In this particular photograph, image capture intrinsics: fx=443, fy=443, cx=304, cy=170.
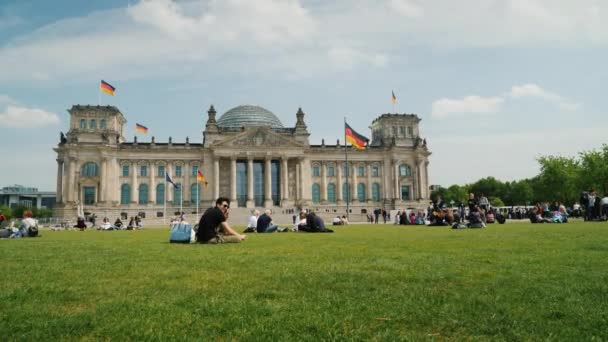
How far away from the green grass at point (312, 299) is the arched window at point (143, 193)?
2706 inches

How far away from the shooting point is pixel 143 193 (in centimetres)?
7488

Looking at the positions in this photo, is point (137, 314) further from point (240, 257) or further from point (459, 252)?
point (459, 252)

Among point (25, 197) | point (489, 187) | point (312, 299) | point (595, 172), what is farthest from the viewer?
point (25, 197)

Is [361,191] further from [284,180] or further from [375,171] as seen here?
[284,180]

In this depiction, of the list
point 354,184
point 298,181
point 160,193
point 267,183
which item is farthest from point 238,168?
point 354,184

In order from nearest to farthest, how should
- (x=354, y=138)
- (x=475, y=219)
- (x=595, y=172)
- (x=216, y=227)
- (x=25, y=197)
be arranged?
(x=216, y=227), (x=475, y=219), (x=354, y=138), (x=595, y=172), (x=25, y=197)

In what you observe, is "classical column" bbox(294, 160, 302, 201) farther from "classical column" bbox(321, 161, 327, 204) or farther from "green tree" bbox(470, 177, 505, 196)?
"green tree" bbox(470, 177, 505, 196)

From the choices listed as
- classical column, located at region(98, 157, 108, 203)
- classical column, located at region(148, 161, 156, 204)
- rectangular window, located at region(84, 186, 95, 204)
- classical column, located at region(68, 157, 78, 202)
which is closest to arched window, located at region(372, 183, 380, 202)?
classical column, located at region(148, 161, 156, 204)

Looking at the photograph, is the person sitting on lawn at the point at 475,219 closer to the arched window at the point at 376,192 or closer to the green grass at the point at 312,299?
the green grass at the point at 312,299

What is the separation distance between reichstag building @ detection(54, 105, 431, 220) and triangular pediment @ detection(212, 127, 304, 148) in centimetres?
17

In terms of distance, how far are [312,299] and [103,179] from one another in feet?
242

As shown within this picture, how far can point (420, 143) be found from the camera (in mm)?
82375

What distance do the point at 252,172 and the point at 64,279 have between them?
69056 millimetres

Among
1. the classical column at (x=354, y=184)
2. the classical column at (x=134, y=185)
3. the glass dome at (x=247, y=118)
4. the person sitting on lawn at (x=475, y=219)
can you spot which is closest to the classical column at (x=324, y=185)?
the classical column at (x=354, y=184)
